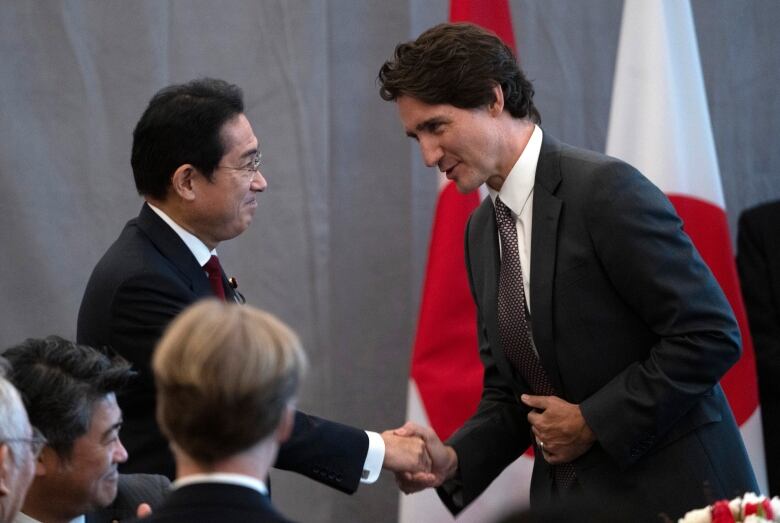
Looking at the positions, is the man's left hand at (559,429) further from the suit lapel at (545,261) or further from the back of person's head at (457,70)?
the back of person's head at (457,70)

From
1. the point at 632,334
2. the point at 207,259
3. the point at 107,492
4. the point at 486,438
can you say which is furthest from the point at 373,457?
the point at 107,492

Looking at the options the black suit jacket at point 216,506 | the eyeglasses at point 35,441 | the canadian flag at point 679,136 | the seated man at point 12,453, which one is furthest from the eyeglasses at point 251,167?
the black suit jacket at point 216,506

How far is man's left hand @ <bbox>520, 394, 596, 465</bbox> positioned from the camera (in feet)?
8.63

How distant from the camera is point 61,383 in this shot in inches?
90.0

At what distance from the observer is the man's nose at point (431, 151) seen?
278cm

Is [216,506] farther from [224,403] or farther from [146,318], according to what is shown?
[146,318]

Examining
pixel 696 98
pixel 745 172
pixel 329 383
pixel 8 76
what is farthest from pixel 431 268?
pixel 8 76

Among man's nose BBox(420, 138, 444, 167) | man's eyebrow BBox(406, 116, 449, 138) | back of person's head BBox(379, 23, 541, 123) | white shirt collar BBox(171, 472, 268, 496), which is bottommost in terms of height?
white shirt collar BBox(171, 472, 268, 496)

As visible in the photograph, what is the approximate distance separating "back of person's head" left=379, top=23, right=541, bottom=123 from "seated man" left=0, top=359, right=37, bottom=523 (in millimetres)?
1150

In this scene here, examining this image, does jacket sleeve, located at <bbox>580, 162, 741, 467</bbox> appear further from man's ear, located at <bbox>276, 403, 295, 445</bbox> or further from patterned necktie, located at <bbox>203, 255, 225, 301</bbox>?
man's ear, located at <bbox>276, 403, 295, 445</bbox>

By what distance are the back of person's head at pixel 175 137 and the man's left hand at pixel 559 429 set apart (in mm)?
935

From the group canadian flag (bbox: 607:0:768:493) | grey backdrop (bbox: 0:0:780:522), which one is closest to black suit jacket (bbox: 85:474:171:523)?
grey backdrop (bbox: 0:0:780:522)

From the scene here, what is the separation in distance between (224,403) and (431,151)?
1474mm

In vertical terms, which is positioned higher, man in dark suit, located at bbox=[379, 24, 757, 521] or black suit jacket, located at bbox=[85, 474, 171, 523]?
man in dark suit, located at bbox=[379, 24, 757, 521]
